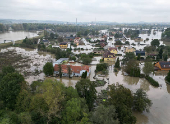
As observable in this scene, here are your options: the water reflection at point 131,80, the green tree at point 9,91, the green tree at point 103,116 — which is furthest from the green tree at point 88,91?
the water reflection at point 131,80

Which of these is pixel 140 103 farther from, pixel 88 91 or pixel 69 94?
pixel 69 94

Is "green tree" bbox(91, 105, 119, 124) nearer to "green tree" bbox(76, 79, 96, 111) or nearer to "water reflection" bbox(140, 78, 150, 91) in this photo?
"green tree" bbox(76, 79, 96, 111)

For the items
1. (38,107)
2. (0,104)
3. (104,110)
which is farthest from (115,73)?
(0,104)

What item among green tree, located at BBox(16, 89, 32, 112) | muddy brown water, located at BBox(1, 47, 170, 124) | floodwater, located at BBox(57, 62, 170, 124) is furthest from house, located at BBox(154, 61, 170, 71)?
green tree, located at BBox(16, 89, 32, 112)

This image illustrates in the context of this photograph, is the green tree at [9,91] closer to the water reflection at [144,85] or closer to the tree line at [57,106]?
the tree line at [57,106]

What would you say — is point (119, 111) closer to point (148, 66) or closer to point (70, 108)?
point (70, 108)

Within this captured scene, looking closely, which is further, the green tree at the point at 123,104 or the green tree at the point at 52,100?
the green tree at the point at 123,104

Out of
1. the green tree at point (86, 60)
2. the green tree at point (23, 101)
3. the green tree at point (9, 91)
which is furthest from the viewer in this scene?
the green tree at point (86, 60)

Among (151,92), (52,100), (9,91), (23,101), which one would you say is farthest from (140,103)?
(9,91)
